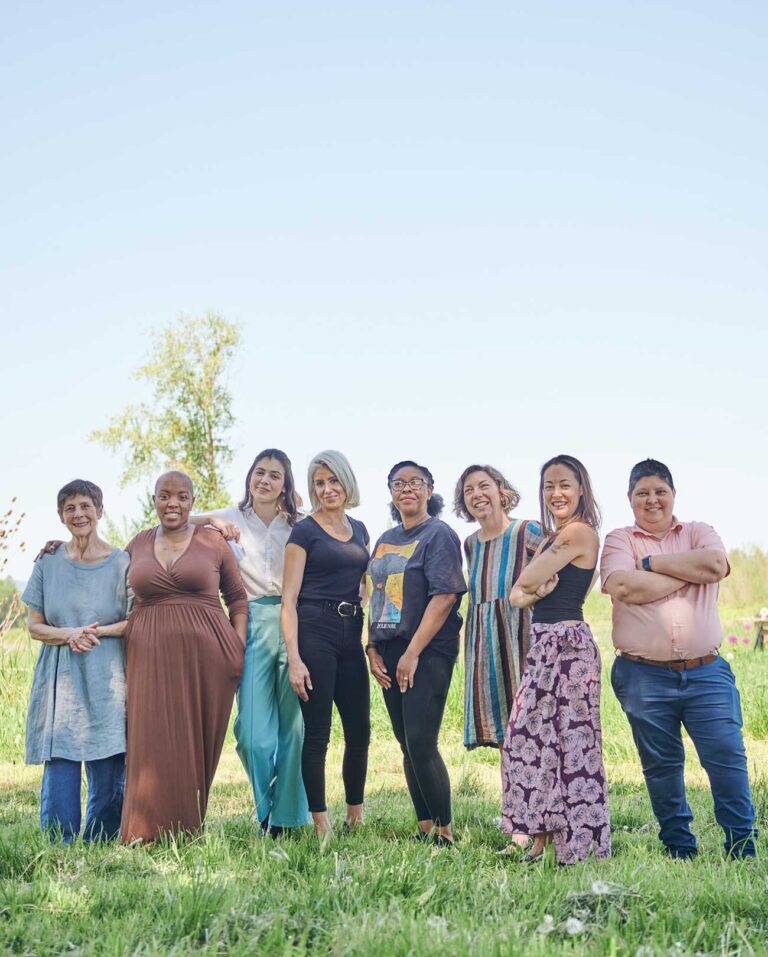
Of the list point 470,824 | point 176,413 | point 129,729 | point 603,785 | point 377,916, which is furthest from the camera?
point 176,413

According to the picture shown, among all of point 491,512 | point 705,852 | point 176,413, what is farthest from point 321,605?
point 176,413

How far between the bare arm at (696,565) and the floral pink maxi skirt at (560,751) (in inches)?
18.6

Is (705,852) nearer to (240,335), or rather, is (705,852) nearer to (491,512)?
(491,512)

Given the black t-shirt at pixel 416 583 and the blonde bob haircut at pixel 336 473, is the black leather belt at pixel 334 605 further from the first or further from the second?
the blonde bob haircut at pixel 336 473

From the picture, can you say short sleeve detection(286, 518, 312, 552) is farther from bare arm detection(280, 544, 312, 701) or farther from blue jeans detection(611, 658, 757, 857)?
blue jeans detection(611, 658, 757, 857)

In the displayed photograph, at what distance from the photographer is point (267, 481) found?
5336 mm

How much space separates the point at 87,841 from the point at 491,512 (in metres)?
2.54

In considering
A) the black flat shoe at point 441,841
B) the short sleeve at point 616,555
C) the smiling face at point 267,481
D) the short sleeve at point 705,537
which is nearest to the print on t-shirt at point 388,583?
the smiling face at point 267,481

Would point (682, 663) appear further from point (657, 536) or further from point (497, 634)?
point (497, 634)

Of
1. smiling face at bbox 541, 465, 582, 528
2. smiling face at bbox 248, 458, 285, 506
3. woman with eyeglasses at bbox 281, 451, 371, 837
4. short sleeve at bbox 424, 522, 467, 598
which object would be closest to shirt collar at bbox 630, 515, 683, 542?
smiling face at bbox 541, 465, 582, 528

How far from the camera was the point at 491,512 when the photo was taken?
5.10m

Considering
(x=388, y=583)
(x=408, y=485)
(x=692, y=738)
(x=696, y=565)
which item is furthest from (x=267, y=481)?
(x=692, y=738)

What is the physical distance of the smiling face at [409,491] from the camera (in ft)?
16.9

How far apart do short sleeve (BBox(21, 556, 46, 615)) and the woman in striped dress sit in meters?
2.20
